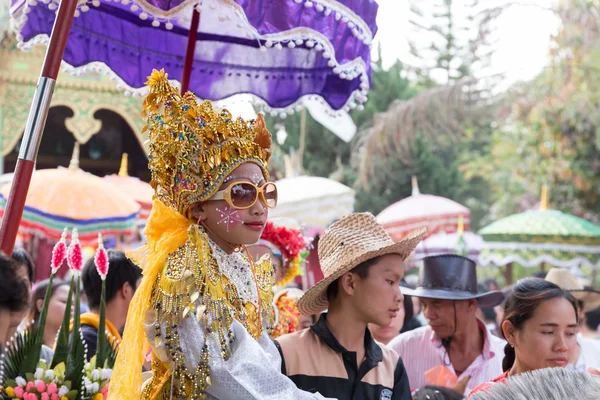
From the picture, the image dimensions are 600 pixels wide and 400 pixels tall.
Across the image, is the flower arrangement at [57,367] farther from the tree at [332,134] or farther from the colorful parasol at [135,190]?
the tree at [332,134]

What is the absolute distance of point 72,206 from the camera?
770 cm

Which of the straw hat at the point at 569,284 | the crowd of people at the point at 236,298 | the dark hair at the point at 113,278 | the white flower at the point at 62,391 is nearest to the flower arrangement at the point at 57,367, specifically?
the white flower at the point at 62,391

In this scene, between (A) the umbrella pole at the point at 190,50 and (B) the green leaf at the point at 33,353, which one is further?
(A) the umbrella pole at the point at 190,50

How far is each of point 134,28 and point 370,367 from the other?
238 centimetres

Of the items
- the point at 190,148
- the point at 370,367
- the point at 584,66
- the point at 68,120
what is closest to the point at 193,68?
the point at 190,148

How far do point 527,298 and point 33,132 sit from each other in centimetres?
237

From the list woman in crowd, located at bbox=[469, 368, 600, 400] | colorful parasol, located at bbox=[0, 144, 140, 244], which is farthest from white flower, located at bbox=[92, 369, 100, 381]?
colorful parasol, located at bbox=[0, 144, 140, 244]

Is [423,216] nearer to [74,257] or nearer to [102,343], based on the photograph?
[102,343]

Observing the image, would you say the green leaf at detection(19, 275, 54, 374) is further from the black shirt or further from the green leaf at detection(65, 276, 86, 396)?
the black shirt

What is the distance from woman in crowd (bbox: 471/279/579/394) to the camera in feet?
12.0

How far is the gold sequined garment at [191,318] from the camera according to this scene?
271cm

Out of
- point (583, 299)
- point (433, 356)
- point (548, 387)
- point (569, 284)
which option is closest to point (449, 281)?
point (433, 356)

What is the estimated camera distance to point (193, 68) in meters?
4.60

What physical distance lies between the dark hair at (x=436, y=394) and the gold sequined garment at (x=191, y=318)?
117cm
